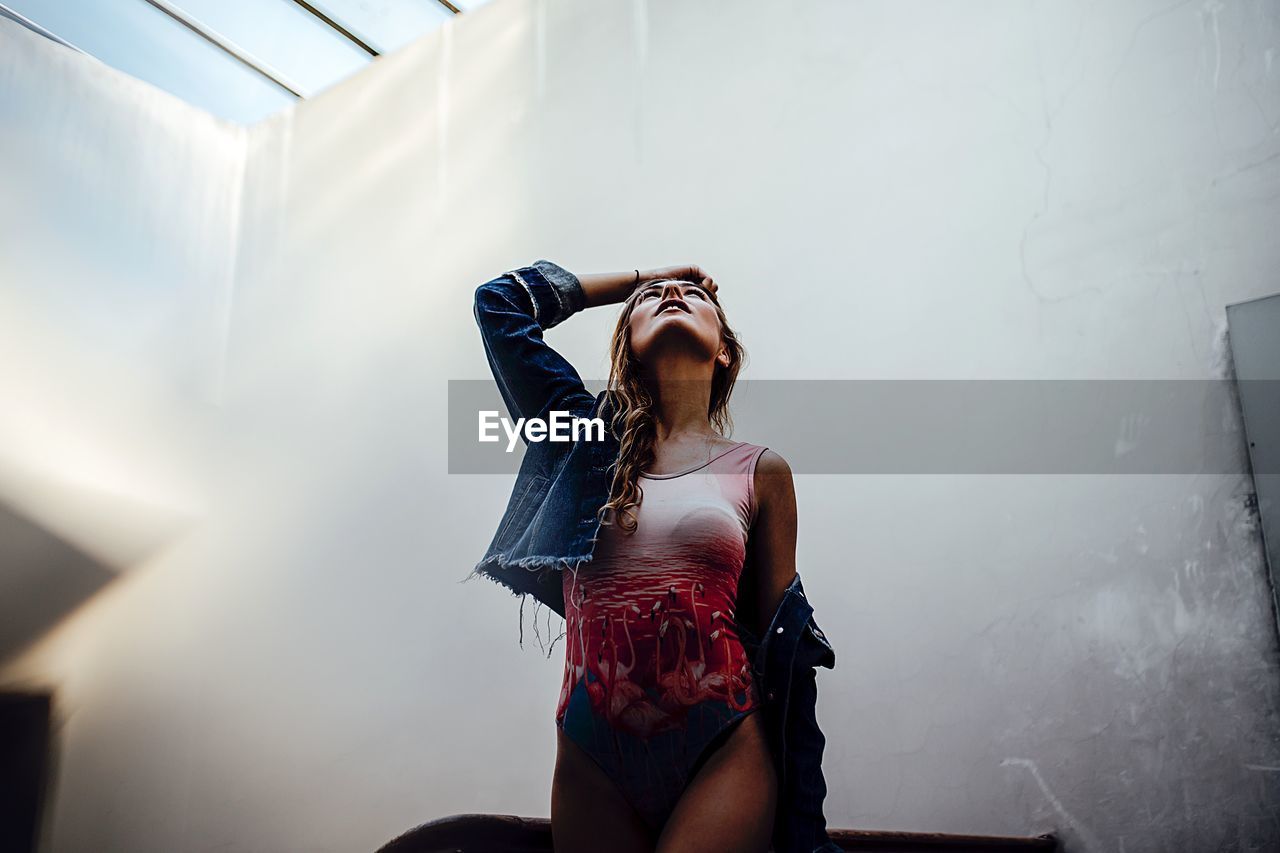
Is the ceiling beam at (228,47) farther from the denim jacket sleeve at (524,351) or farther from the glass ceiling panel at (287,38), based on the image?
the denim jacket sleeve at (524,351)

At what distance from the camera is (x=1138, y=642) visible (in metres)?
2.04

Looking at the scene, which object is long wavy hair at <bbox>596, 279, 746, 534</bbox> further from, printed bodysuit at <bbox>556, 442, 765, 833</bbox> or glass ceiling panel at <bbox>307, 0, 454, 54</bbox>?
glass ceiling panel at <bbox>307, 0, 454, 54</bbox>

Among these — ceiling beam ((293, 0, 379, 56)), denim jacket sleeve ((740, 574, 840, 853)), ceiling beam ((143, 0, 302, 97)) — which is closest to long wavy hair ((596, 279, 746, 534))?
denim jacket sleeve ((740, 574, 840, 853))

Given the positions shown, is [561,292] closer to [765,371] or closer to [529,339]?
[529,339]

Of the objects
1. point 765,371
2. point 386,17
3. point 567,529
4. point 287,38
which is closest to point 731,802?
point 567,529

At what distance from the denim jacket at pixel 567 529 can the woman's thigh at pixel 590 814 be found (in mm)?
237

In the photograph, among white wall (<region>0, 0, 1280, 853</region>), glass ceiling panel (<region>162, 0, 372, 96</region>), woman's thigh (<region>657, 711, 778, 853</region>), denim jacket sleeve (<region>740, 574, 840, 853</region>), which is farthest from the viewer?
glass ceiling panel (<region>162, 0, 372, 96</region>)

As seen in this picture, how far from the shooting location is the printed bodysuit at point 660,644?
144 cm

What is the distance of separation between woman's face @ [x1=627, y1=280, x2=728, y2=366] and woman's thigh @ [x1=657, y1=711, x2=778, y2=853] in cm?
70

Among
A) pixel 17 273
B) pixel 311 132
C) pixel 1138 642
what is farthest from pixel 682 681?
pixel 311 132

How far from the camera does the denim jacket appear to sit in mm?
1501

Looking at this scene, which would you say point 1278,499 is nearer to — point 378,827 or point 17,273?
point 378,827

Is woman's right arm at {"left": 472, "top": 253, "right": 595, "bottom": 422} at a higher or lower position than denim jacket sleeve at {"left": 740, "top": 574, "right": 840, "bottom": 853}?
higher

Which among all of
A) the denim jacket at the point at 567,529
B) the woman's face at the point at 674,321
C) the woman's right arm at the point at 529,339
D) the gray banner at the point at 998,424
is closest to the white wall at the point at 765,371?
the gray banner at the point at 998,424
